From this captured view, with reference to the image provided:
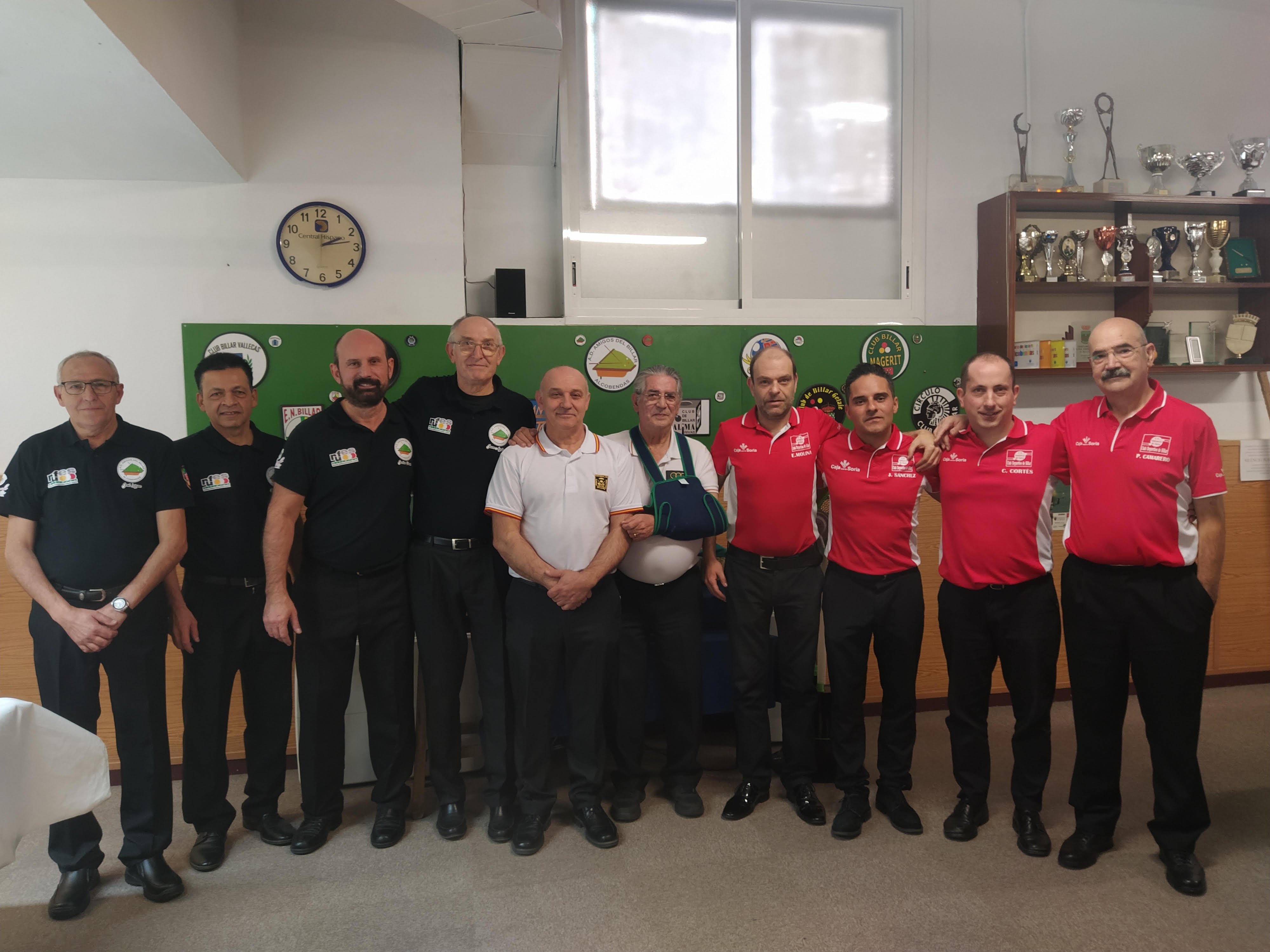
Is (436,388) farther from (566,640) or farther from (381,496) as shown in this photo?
(566,640)

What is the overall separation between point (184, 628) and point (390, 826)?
3.26 feet

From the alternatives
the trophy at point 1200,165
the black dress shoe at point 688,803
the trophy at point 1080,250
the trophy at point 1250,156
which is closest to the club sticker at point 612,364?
the black dress shoe at point 688,803

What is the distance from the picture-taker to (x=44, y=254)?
339cm

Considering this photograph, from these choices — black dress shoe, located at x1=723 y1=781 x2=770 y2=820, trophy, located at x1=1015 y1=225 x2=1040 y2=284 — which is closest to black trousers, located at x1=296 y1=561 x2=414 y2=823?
black dress shoe, located at x1=723 y1=781 x2=770 y2=820

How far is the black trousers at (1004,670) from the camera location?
2586 millimetres

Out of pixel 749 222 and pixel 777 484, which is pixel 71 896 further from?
pixel 749 222

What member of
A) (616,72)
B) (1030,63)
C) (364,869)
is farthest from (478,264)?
(1030,63)

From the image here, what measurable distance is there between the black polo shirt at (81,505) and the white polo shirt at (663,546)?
5.18 ft

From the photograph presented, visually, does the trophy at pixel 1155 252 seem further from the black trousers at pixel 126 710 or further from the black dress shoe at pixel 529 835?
the black trousers at pixel 126 710

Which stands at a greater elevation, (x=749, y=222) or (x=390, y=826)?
(x=749, y=222)

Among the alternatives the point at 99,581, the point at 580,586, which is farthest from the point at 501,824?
the point at 99,581

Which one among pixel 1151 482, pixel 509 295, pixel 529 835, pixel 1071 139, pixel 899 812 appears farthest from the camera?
pixel 1071 139

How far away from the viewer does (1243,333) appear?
4309 mm

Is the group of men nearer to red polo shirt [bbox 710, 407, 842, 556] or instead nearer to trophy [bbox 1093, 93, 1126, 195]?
red polo shirt [bbox 710, 407, 842, 556]
